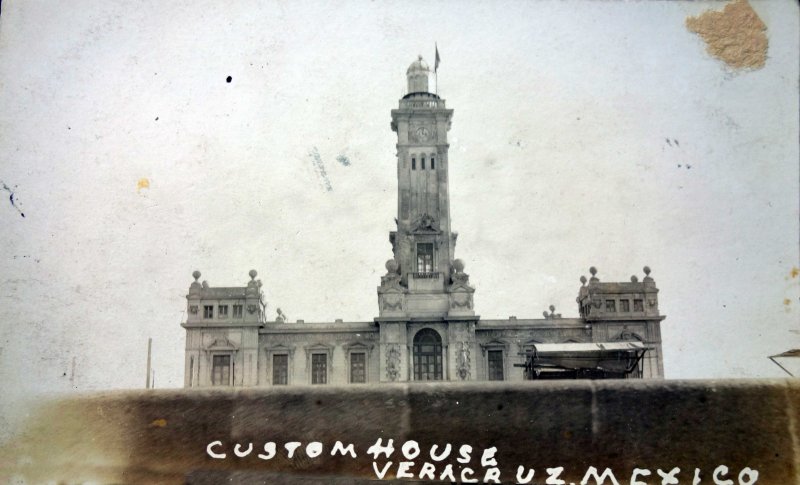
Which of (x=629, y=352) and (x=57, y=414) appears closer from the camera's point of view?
(x=57, y=414)

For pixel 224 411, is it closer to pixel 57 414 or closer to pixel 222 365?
pixel 57 414

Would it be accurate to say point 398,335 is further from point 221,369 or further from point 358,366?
point 221,369

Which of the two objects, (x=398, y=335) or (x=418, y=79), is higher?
(x=418, y=79)

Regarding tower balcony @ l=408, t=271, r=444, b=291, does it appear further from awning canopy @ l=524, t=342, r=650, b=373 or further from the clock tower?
awning canopy @ l=524, t=342, r=650, b=373

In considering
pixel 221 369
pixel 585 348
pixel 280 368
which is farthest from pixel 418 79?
pixel 585 348

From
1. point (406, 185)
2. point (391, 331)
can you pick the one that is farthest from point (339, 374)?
point (406, 185)

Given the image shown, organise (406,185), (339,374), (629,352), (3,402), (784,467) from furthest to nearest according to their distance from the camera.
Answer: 1. (406,185)
2. (339,374)
3. (629,352)
4. (3,402)
5. (784,467)

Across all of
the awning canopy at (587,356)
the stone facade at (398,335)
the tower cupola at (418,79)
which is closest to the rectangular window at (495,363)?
the stone facade at (398,335)
